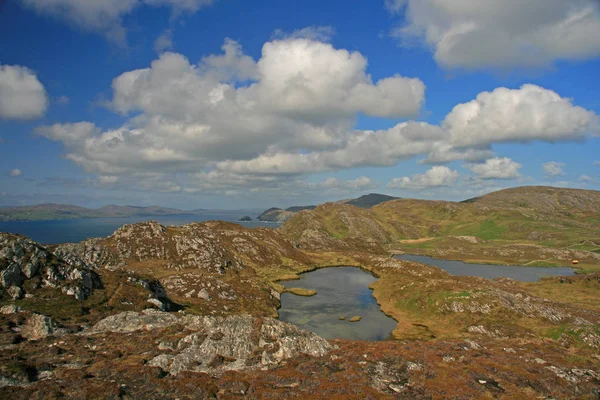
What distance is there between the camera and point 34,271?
66.4 m

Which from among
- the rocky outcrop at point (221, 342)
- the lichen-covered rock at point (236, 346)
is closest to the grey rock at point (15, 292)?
the rocky outcrop at point (221, 342)

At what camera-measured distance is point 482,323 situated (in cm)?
8775

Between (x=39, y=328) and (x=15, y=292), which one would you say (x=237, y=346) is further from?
(x=15, y=292)

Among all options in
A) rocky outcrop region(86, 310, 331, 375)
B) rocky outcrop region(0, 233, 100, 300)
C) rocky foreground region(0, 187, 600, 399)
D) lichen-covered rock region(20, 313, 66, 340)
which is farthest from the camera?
rocky outcrop region(0, 233, 100, 300)

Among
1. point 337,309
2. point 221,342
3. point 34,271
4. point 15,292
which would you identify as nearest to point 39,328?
point 15,292

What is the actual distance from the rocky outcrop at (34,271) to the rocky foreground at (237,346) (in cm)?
24

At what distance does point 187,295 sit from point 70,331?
46130mm

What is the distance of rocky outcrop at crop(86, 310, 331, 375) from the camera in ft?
154

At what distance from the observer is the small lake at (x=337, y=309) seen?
87.9 m

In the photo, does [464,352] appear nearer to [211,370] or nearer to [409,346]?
[409,346]

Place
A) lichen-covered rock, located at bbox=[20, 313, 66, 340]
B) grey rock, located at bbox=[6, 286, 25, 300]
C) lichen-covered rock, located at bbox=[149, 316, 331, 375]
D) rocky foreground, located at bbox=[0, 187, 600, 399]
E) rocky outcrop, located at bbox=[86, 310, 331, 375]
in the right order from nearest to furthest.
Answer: rocky foreground, located at bbox=[0, 187, 600, 399] < lichen-covered rock, located at bbox=[149, 316, 331, 375] < rocky outcrop, located at bbox=[86, 310, 331, 375] < lichen-covered rock, located at bbox=[20, 313, 66, 340] < grey rock, located at bbox=[6, 286, 25, 300]

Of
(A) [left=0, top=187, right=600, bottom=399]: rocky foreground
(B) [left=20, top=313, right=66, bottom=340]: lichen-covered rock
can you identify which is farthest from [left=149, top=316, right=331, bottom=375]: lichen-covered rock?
(B) [left=20, top=313, right=66, bottom=340]: lichen-covered rock

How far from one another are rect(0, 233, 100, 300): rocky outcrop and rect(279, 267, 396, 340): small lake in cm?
5447

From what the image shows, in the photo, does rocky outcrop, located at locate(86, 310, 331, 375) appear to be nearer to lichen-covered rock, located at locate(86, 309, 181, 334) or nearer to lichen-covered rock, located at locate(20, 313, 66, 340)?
lichen-covered rock, located at locate(86, 309, 181, 334)
